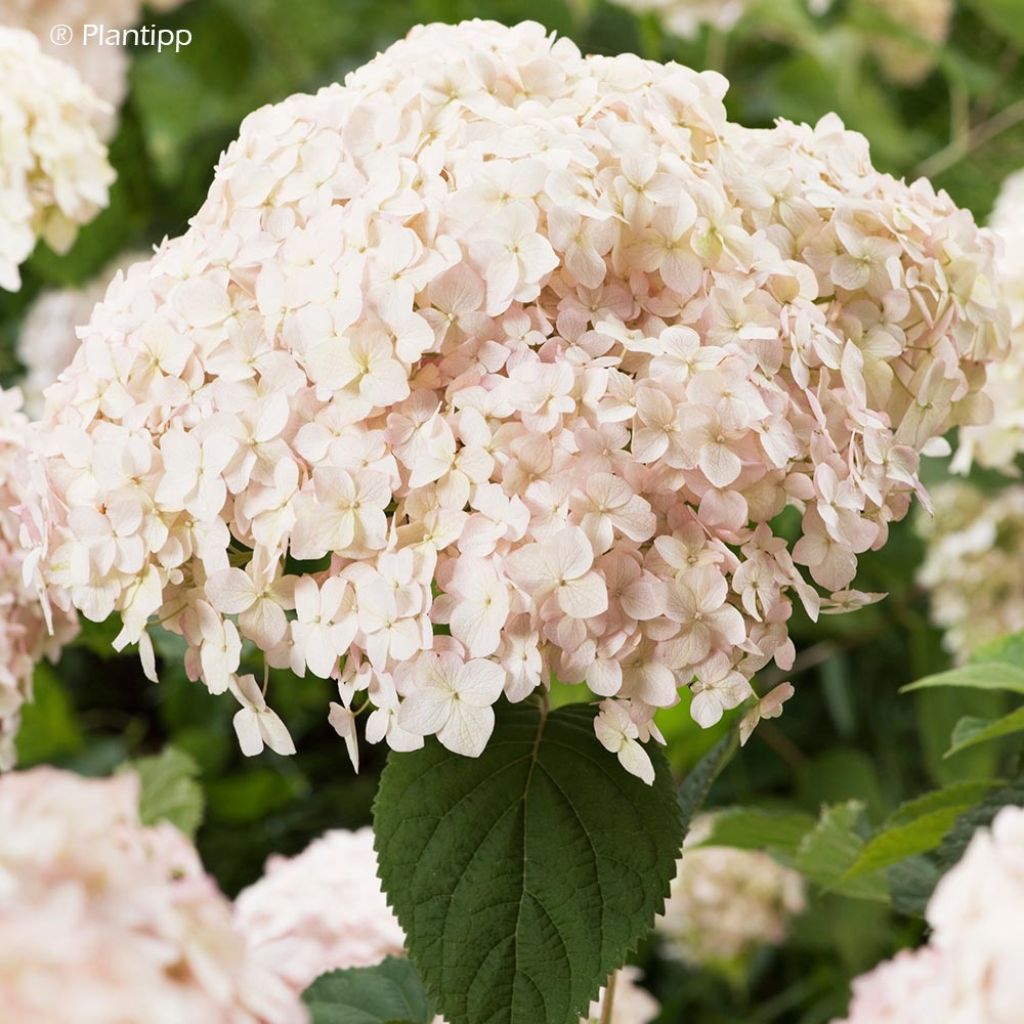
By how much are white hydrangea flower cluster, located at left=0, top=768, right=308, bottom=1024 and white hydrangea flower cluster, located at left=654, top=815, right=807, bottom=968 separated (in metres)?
0.89

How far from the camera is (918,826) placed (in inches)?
23.6

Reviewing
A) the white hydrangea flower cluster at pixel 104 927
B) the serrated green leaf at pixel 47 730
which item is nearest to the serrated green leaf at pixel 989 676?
the white hydrangea flower cluster at pixel 104 927

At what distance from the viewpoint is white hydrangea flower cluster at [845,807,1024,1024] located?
0.29 metres

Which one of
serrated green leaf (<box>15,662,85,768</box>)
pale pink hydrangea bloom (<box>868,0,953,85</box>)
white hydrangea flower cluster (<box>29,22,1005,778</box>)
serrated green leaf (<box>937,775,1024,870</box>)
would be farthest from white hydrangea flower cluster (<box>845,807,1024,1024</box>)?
pale pink hydrangea bloom (<box>868,0,953,85</box>)

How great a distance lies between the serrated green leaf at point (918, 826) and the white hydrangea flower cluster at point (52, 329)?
73cm

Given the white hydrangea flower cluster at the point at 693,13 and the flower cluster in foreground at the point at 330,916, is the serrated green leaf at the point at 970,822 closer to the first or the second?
the flower cluster in foreground at the point at 330,916

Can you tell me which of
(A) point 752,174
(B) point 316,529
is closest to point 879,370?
(A) point 752,174

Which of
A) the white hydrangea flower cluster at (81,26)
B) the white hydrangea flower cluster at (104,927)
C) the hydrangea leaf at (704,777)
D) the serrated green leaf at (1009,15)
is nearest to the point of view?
the white hydrangea flower cluster at (104,927)

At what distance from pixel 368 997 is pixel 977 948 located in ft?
1.11

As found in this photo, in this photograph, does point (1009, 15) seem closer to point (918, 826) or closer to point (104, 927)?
point (918, 826)

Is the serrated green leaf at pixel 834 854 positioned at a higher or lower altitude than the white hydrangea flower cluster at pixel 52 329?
higher

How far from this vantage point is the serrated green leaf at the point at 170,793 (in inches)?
33.3

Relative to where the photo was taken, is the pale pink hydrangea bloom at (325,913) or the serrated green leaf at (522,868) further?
the pale pink hydrangea bloom at (325,913)

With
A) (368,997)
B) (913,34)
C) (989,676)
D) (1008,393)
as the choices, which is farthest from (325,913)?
(913,34)
